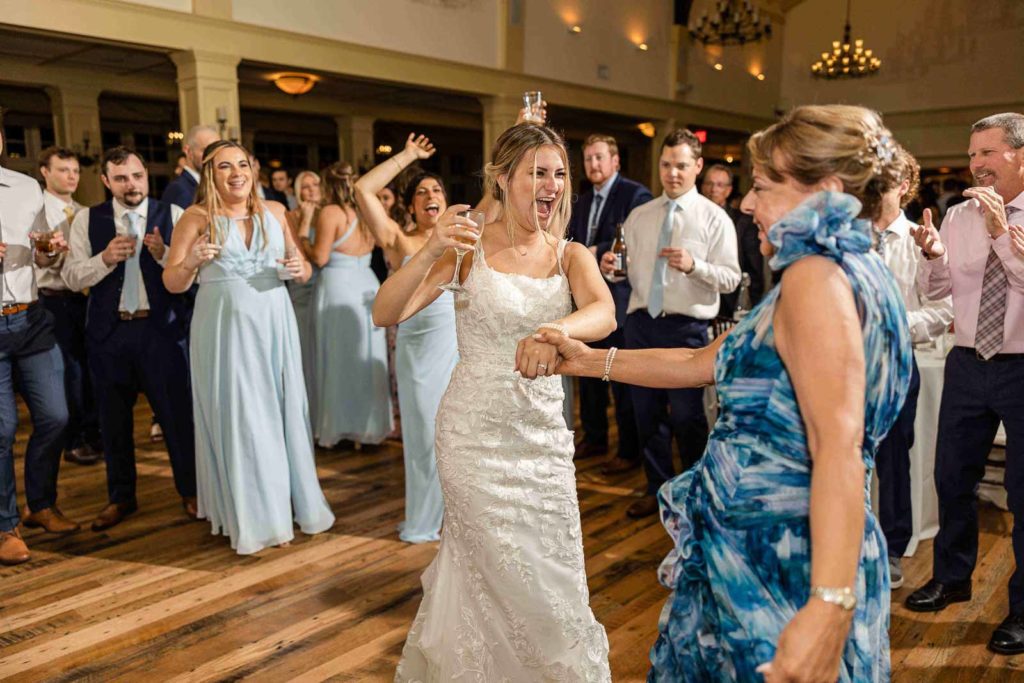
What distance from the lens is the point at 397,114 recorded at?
14.2 meters

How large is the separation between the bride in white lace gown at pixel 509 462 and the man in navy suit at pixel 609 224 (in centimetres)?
211

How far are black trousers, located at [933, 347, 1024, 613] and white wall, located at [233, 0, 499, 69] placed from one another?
7.41 meters

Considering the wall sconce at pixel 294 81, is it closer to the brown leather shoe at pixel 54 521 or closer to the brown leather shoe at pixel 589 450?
the brown leather shoe at pixel 589 450

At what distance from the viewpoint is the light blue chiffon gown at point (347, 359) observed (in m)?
5.02

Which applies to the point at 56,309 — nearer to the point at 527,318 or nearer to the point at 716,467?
the point at 527,318

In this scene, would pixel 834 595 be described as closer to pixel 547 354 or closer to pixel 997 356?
pixel 547 354

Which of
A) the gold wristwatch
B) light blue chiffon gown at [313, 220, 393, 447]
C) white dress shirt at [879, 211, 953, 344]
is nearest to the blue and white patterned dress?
the gold wristwatch

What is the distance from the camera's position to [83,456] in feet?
16.1

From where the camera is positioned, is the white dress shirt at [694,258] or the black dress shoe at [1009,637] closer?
the black dress shoe at [1009,637]

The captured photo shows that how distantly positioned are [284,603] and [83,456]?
268 cm

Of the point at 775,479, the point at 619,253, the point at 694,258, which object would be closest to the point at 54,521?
the point at 619,253

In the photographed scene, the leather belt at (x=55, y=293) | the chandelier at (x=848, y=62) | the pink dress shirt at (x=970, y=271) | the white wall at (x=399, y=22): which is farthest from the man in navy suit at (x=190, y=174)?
the chandelier at (x=848, y=62)

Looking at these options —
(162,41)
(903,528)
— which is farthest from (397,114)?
(903,528)

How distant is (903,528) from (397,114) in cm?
1264
